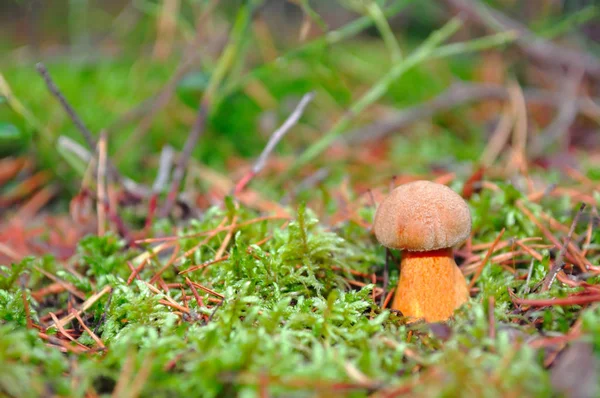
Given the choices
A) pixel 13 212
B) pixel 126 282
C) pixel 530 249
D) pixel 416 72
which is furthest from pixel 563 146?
pixel 13 212

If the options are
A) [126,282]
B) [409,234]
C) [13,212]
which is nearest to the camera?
[409,234]

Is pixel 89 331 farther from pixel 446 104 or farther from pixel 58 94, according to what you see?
pixel 446 104

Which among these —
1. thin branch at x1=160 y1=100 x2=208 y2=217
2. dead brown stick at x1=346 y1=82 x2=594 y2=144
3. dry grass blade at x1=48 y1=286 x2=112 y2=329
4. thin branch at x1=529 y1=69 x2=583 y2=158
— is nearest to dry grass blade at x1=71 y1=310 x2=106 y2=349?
dry grass blade at x1=48 y1=286 x2=112 y2=329

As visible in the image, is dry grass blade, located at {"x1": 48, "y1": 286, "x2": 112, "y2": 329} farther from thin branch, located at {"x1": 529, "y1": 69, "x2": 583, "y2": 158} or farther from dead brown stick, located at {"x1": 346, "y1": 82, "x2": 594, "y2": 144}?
thin branch, located at {"x1": 529, "y1": 69, "x2": 583, "y2": 158}

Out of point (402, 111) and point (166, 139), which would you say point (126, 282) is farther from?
point (402, 111)

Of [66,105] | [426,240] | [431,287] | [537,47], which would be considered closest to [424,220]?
[426,240]

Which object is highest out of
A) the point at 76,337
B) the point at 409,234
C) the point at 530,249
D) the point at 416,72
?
the point at 416,72

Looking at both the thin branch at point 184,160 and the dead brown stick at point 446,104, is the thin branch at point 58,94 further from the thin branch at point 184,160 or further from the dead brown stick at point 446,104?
the dead brown stick at point 446,104
